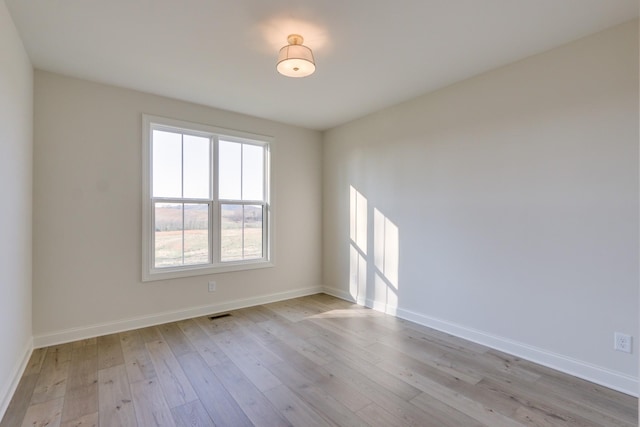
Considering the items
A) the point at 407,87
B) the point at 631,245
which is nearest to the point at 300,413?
the point at 631,245

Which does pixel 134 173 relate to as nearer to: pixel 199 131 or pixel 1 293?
pixel 199 131

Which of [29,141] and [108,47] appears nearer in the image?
[108,47]

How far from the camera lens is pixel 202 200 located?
398cm

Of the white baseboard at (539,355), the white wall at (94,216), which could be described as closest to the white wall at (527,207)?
the white baseboard at (539,355)

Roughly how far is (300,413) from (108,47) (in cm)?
319

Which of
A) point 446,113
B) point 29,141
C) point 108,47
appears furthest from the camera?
point 446,113

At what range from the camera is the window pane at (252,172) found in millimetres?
4414

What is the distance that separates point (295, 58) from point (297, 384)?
2.45m

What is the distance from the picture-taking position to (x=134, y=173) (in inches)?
136

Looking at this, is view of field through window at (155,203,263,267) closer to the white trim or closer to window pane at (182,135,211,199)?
window pane at (182,135,211,199)

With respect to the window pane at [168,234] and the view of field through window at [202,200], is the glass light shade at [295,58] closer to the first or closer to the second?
the view of field through window at [202,200]

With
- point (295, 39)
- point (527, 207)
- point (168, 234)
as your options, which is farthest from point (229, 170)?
point (527, 207)

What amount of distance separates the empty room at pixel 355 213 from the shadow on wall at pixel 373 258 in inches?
1.4

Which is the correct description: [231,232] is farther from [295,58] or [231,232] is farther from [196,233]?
[295,58]
